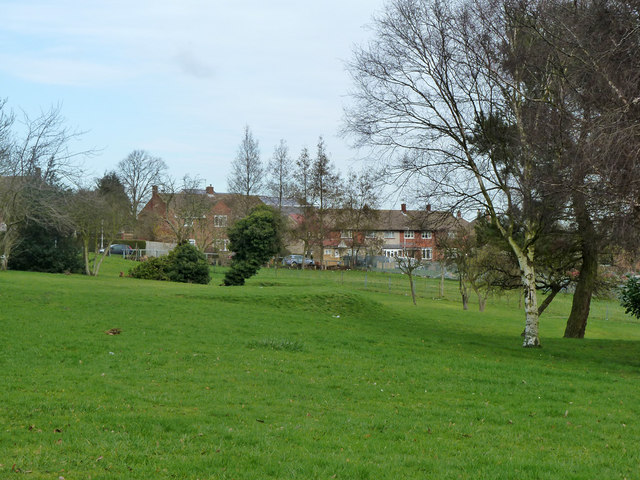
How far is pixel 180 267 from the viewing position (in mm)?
41625

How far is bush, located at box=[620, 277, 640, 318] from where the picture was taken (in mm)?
18438

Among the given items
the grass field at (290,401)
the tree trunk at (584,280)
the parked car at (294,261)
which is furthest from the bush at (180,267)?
the parked car at (294,261)

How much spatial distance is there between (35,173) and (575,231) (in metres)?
19.6

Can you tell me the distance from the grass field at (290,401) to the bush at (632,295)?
152cm

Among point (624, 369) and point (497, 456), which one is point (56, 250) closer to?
point (624, 369)

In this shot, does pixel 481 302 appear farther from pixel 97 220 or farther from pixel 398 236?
pixel 398 236

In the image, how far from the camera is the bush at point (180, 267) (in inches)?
1641

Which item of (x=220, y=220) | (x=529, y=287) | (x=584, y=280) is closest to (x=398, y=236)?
(x=220, y=220)

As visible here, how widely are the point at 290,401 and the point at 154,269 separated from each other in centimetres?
3528

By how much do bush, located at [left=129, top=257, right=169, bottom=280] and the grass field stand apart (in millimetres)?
21622

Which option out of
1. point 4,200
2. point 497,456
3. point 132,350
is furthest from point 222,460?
point 4,200

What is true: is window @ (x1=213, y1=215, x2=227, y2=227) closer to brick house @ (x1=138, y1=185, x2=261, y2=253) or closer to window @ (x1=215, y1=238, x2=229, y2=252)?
brick house @ (x1=138, y1=185, x2=261, y2=253)

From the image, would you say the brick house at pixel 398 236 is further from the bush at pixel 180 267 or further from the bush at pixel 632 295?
the bush at pixel 180 267

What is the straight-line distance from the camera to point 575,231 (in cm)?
1844
